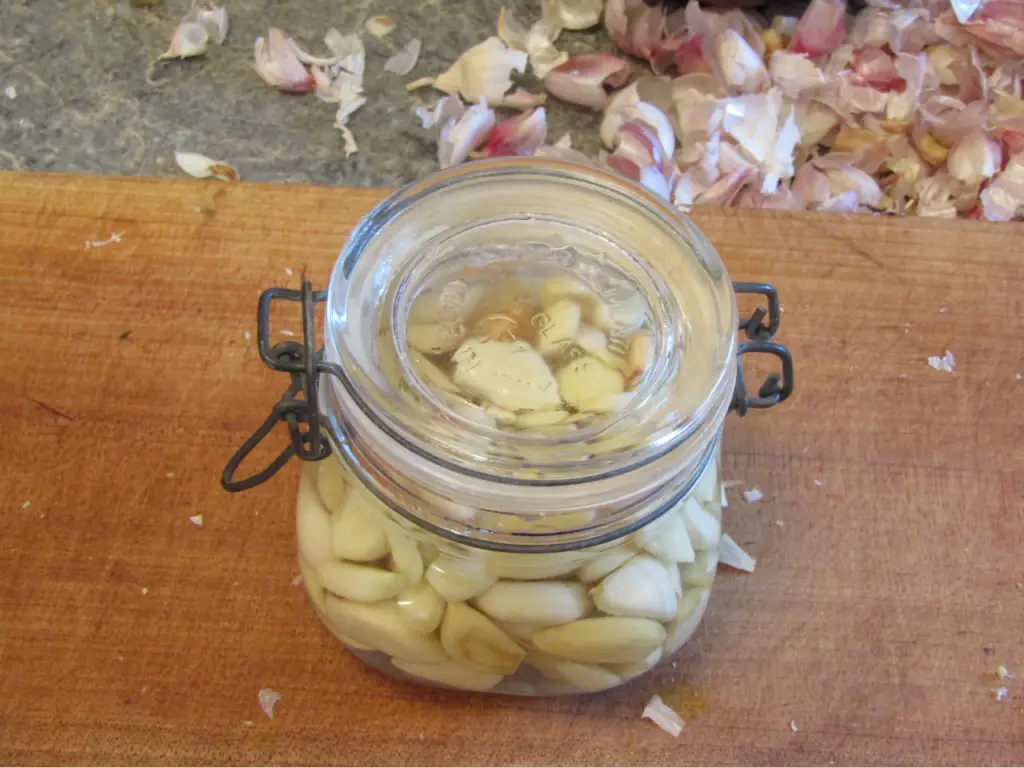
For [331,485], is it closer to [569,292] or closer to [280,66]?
[569,292]

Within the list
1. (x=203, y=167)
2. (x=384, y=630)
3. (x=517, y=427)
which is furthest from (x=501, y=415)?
(x=203, y=167)

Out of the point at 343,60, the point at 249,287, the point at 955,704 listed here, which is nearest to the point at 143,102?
the point at 343,60

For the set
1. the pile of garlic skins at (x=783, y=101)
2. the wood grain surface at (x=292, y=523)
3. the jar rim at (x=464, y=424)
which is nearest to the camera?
the jar rim at (x=464, y=424)

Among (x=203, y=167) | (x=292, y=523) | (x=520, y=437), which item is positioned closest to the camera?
(x=520, y=437)

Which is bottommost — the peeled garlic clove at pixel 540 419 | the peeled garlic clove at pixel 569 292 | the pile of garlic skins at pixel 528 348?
the peeled garlic clove at pixel 540 419

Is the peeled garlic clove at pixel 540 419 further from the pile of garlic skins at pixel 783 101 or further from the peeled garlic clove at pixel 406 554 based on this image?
the pile of garlic skins at pixel 783 101

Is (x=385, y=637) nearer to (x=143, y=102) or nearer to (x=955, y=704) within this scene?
(x=955, y=704)

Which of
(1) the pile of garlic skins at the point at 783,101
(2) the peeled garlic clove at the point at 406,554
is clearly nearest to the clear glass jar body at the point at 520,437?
(2) the peeled garlic clove at the point at 406,554
